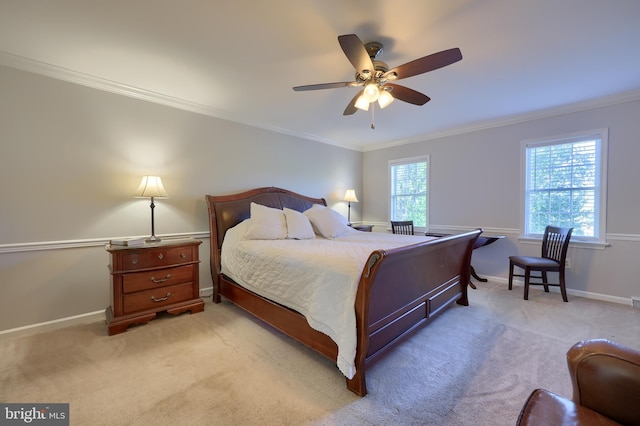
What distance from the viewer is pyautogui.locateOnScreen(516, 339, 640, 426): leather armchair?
2.97 ft

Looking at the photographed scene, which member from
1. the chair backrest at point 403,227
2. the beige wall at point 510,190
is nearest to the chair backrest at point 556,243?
the beige wall at point 510,190

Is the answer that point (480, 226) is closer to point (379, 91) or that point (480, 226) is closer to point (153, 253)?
point (379, 91)

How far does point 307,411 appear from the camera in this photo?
1521 mm

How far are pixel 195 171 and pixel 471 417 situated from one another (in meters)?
3.57

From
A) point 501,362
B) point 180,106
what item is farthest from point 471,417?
point 180,106

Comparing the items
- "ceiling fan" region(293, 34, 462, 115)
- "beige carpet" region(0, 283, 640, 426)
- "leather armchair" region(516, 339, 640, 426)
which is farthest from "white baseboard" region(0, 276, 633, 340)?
"leather armchair" region(516, 339, 640, 426)

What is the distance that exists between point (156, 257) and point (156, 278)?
0.22 metres

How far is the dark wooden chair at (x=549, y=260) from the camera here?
321 cm

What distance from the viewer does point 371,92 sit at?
6.96 feet

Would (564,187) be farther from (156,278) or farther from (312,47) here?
(156,278)

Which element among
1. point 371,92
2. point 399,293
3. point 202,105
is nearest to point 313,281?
point 399,293

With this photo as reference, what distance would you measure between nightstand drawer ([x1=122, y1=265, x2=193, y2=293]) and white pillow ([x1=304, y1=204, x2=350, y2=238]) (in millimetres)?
1621

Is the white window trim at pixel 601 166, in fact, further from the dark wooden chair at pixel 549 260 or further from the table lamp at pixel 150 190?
the table lamp at pixel 150 190

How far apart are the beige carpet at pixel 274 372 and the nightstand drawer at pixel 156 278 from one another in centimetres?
39
